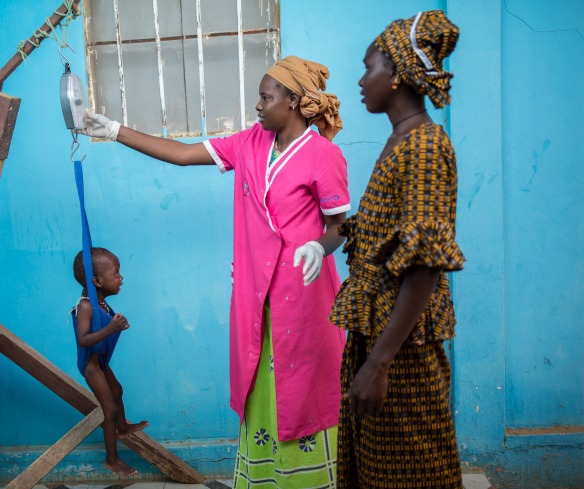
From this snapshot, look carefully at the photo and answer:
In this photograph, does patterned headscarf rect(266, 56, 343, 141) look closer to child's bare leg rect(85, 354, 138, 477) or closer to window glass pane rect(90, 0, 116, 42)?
window glass pane rect(90, 0, 116, 42)

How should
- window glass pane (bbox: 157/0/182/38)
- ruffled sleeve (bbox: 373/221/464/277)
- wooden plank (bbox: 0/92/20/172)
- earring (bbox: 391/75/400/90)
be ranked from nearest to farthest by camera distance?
ruffled sleeve (bbox: 373/221/464/277) → earring (bbox: 391/75/400/90) → wooden plank (bbox: 0/92/20/172) → window glass pane (bbox: 157/0/182/38)

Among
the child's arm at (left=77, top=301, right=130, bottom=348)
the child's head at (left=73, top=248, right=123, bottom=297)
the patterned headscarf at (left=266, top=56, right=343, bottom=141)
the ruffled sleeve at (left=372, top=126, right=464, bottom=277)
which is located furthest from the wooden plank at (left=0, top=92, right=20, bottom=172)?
the ruffled sleeve at (left=372, top=126, right=464, bottom=277)

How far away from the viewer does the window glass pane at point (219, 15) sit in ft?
10.3

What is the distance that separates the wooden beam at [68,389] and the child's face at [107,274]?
49 centimetres

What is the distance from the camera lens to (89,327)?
8.77 feet

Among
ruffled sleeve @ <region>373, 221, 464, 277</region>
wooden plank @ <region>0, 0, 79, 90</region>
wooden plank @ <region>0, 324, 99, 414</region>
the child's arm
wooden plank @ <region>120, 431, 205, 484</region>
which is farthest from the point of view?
wooden plank @ <region>120, 431, 205, 484</region>

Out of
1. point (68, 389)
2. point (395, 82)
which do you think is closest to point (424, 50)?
point (395, 82)

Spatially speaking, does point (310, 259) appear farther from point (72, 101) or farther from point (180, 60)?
point (180, 60)

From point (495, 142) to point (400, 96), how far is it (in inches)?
59.5

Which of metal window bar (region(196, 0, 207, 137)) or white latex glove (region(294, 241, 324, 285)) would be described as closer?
white latex glove (region(294, 241, 324, 285))

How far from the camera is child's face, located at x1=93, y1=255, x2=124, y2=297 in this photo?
2.73 m

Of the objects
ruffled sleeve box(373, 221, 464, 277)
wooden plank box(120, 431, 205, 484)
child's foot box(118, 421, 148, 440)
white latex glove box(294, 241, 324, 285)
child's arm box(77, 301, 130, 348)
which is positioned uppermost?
ruffled sleeve box(373, 221, 464, 277)

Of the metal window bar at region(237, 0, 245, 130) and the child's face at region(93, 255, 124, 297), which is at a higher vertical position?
the metal window bar at region(237, 0, 245, 130)

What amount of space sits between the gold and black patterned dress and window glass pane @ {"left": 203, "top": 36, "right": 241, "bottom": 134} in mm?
1605
